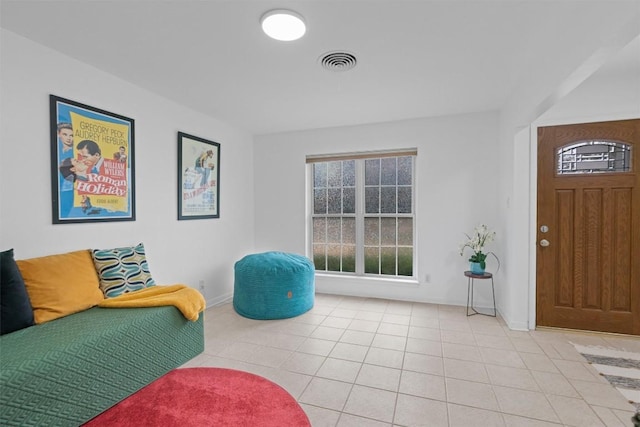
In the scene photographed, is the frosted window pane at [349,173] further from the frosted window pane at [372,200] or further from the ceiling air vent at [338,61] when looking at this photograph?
the ceiling air vent at [338,61]

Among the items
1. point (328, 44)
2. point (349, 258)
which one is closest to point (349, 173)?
point (349, 258)

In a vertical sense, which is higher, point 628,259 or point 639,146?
point 639,146

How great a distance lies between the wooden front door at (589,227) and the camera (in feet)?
9.42

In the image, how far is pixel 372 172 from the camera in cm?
440

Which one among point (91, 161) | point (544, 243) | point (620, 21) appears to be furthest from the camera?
point (544, 243)

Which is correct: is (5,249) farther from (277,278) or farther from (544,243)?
(544,243)

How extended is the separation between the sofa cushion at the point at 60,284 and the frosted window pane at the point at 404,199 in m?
3.54

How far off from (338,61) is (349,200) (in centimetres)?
234

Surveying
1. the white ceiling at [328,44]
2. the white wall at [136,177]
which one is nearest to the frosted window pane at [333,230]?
the white wall at [136,177]

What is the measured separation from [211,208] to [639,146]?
15.1ft

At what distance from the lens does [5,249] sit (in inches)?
80.9

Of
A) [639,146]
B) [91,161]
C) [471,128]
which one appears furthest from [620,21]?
[91,161]

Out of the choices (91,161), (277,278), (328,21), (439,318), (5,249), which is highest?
(328,21)

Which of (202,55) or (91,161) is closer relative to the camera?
(202,55)
